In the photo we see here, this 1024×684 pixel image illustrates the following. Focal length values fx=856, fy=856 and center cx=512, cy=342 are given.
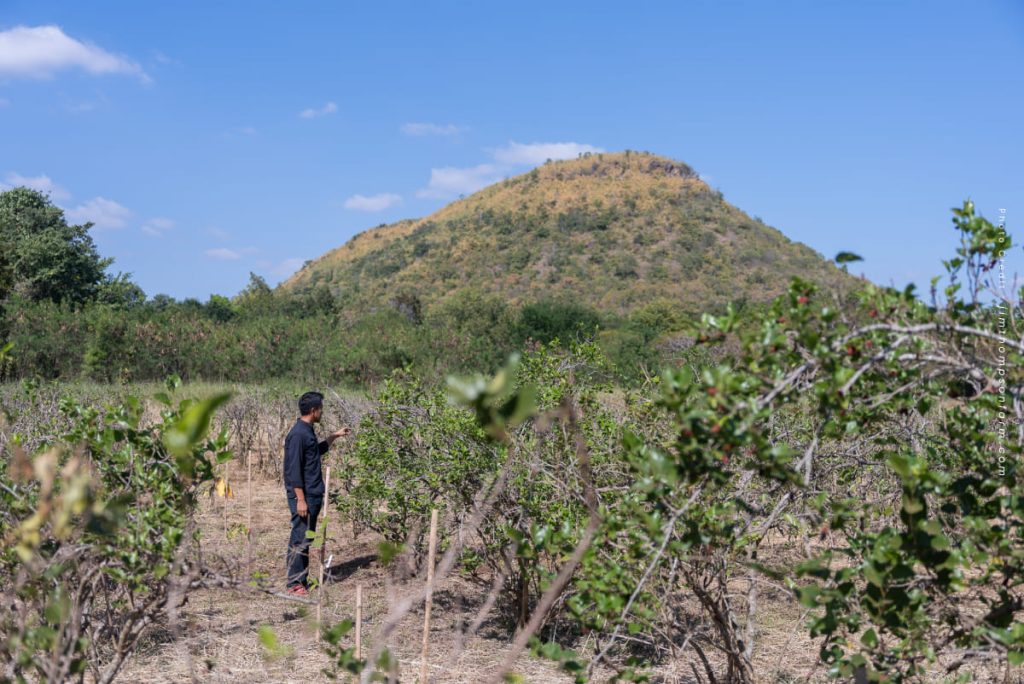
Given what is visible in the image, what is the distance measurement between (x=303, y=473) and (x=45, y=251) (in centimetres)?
2905

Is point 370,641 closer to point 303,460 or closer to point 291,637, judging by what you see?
point 291,637

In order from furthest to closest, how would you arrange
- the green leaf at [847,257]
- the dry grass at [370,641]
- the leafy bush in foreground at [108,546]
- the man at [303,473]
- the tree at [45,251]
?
the tree at [45,251] < the man at [303,473] < the dry grass at [370,641] < the leafy bush in foreground at [108,546] < the green leaf at [847,257]

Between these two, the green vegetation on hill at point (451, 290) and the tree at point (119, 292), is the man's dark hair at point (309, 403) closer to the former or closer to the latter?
the green vegetation on hill at point (451, 290)

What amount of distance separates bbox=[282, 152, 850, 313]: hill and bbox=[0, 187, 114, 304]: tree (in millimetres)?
13532

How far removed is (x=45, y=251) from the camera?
3034 cm

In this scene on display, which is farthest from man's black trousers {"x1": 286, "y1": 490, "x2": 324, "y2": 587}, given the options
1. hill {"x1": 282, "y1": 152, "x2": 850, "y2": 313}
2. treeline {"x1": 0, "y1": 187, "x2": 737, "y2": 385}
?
hill {"x1": 282, "y1": 152, "x2": 850, "y2": 313}

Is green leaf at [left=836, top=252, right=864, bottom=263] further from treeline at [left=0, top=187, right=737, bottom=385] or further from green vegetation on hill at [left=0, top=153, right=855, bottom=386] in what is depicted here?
treeline at [left=0, top=187, right=737, bottom=385]

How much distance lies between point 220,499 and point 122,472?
6.66m

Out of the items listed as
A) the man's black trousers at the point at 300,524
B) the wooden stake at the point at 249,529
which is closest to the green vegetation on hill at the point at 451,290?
the wooden stake at the point at 249,529

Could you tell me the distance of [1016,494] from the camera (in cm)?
220

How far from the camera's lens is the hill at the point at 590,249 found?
42969 millimetres

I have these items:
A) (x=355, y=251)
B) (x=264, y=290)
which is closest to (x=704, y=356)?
(x=264, y=290)

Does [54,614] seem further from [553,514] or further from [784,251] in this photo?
[784,251]

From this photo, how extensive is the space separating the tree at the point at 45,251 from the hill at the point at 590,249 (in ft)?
44.4
